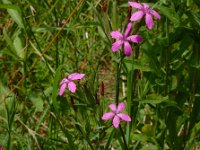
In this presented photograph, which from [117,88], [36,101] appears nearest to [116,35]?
[117,88]

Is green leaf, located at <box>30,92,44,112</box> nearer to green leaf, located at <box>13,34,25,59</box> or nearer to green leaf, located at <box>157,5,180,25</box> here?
green leaf, located at <box>13,34,25,59</box>

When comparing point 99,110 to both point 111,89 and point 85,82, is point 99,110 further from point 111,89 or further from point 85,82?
point 111,89

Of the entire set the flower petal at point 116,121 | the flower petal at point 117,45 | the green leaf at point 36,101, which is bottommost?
the green leaf at point 36,101

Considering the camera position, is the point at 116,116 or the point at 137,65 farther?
the point at 137,65

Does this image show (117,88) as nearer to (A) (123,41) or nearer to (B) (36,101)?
(A) (123,41)

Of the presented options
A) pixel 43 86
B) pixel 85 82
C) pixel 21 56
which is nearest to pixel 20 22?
pixel 21 56

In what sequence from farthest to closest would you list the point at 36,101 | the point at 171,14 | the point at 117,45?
the point at 36,101, the point at 171,14, the point at 117,45

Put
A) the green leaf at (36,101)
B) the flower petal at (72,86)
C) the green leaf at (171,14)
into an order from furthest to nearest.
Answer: the green leaf at (36,101), the green leaf at (171,14), the flower petal at (72,86)

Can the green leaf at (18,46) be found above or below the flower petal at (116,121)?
above

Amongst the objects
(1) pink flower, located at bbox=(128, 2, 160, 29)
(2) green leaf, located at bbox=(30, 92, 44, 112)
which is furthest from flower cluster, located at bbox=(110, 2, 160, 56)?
(2) green leaf, located at bbox=(30, 92, 44, 112)

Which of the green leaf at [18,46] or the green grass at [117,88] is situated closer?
the green grass at [117,88]

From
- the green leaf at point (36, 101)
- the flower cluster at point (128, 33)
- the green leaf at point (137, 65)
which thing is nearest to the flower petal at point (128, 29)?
the flower cluster at point (128, 33)

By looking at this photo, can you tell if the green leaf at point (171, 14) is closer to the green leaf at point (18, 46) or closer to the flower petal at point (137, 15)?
the flower petal at point (137, 15)
